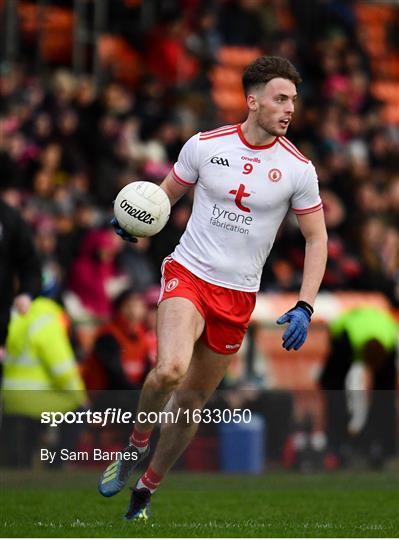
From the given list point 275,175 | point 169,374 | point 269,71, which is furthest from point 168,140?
point 169,374

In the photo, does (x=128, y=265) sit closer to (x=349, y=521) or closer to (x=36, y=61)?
(x=36, y=61)

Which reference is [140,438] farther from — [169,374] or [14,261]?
[14,261]

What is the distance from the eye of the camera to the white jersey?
30.5 feet

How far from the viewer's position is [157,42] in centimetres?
2255

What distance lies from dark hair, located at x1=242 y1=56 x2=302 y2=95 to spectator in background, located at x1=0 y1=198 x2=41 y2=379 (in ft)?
8.13

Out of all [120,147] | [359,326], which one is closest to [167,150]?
[120,147]

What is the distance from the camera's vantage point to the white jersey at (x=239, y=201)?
930 cm

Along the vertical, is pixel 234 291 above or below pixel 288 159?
below

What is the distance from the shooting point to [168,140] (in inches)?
789

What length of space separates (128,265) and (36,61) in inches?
194

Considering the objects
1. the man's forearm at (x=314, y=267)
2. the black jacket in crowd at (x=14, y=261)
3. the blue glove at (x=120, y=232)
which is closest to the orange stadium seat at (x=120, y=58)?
the black jacket in crowd at (x=14, y=261)

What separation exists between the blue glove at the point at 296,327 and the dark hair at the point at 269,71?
137cm

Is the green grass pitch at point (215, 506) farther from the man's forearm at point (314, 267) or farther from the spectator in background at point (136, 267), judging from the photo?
the spectator in background at point (136, 267)

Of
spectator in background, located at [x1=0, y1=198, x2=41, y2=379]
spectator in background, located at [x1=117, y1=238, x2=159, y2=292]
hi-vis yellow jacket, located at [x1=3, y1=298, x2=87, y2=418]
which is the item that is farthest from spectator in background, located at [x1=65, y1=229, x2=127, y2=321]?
spectator in background, located at [x1=0, y1=198, x2=41, y2=379]
